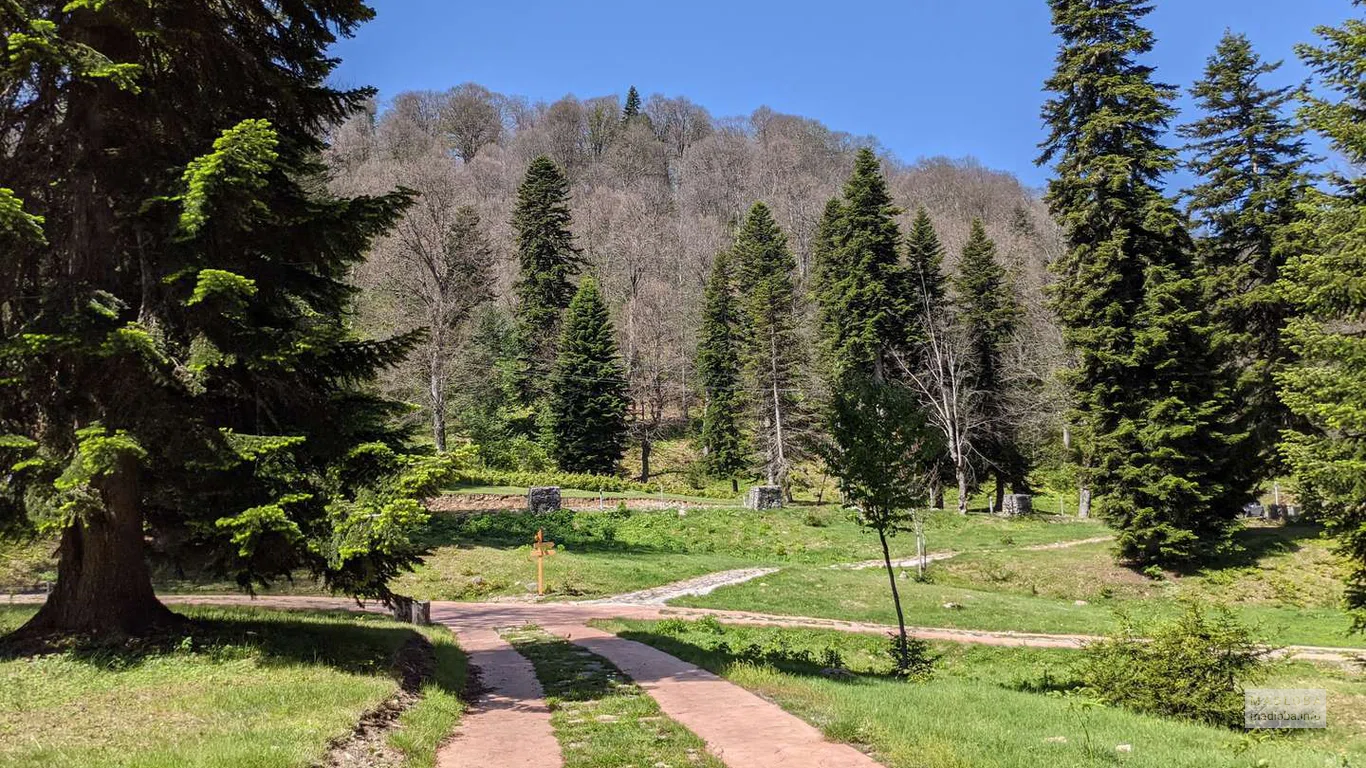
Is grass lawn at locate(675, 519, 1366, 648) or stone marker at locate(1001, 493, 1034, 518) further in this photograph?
stone marker at locate(1001, 493, 1034, 518)

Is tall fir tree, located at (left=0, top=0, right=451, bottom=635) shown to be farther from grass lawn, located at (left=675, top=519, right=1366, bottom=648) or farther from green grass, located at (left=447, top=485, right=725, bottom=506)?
green grass, located at (left=447, top=485, right=725, bottom=506)

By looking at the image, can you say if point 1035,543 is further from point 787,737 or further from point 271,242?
point 271,242

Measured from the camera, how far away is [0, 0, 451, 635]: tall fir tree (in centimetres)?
794

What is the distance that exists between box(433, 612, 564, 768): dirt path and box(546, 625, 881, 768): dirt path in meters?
1.31

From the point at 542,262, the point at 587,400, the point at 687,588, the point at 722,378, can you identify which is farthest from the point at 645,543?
the point at 542,262

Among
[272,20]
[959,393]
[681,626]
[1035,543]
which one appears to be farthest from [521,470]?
[272,20]

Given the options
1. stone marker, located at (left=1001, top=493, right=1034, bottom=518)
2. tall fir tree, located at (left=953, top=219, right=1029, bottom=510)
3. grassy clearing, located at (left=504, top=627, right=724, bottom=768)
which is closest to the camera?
grassy clearing, located at (left=504, top=627, right=724, bottom=768)

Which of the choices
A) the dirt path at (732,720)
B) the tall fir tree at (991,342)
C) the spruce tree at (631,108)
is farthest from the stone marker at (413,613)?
the spruce tree at (631,108)

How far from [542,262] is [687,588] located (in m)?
37.3

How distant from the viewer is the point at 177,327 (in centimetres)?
895

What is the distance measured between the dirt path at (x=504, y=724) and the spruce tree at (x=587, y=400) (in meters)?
34.2

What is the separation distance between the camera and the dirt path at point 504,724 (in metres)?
6.37

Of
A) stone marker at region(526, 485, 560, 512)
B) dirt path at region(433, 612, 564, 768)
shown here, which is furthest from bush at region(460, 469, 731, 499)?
dirt path at region(433, 612, 564, 768)

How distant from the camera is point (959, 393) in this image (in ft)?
132
